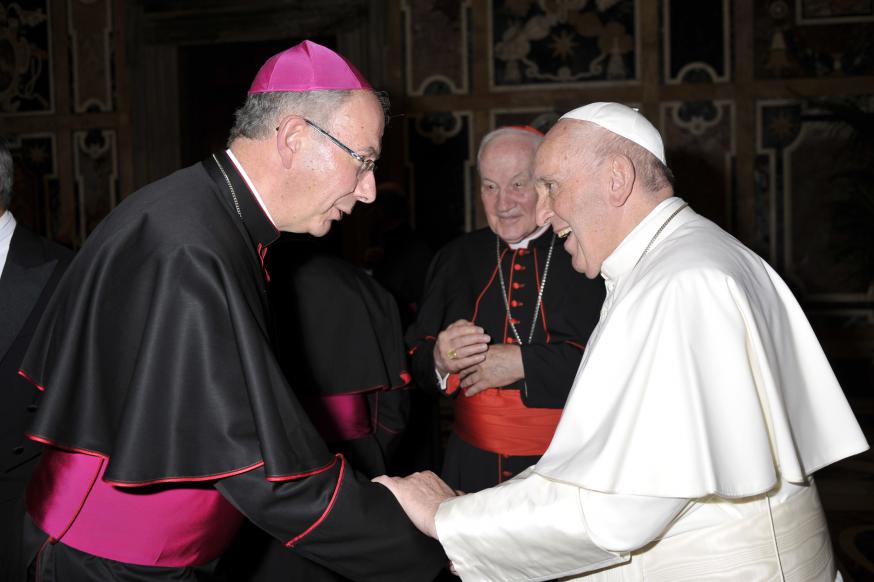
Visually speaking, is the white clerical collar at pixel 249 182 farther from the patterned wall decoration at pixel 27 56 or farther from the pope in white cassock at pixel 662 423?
the patterned wall decoration at pixel 27 56

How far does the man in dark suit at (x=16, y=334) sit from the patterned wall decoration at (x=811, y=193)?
6133 mm

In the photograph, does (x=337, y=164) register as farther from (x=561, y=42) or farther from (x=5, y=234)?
(x=561, y=42)

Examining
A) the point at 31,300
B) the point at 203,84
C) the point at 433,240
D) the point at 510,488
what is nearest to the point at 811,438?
the point at 510,488

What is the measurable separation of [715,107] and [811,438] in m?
5.84

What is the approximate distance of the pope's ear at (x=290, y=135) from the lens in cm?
189

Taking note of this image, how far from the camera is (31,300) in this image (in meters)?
2.71

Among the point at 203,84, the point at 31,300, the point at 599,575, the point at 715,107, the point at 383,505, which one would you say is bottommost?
the point at 599,575

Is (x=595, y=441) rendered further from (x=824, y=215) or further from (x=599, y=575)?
(x=824, y=215)

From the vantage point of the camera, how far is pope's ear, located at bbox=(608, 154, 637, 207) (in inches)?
75.5

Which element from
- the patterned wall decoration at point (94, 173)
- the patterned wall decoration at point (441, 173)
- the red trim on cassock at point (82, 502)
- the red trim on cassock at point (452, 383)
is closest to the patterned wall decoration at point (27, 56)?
the patterned wall decoration at point (94, 173)

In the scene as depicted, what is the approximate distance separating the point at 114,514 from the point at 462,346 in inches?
60.7

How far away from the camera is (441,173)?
7.53 metres

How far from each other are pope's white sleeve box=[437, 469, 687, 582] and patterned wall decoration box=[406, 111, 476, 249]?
18.7ft

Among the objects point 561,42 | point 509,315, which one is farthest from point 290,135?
point 561,42
